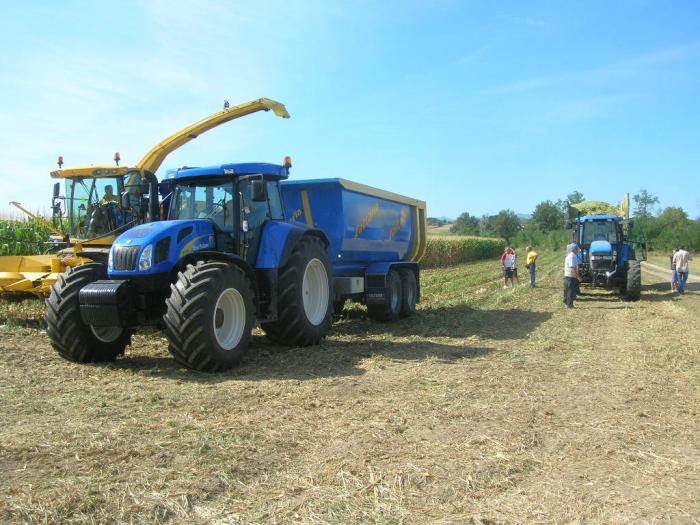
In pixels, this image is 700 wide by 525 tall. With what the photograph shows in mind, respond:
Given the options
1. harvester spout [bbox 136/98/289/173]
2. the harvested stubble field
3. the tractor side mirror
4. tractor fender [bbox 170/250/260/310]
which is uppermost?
harvester spout [bbox 136/98/289/173]

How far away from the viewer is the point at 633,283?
14.7 metres

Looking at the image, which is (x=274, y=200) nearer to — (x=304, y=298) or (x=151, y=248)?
(x=304, y=298)

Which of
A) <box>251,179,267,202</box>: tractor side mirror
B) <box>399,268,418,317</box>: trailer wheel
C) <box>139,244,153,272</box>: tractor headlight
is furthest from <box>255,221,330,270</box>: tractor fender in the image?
<box>399,268,418,317</box>: trailer wheel

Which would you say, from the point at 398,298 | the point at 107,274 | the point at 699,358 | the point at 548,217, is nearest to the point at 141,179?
the point at 107,274

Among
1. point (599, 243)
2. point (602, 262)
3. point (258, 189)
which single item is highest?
point (258, 189)

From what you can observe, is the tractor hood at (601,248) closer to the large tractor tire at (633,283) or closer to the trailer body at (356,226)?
the large tractor tire at (633,283)

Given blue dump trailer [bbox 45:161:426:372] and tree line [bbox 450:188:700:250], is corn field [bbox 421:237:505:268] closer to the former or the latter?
tree line [bbox 450:188:700:250]

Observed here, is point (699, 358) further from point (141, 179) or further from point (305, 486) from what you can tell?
point (141, 179)

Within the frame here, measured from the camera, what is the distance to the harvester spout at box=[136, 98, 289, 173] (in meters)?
13.0

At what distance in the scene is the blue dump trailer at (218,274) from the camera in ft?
20.8

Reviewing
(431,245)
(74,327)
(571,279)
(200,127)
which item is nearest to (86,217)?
(200,127)

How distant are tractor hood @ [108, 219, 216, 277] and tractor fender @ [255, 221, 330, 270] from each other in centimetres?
95

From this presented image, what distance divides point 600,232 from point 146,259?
42.5ft

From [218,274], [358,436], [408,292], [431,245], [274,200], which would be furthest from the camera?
[431,245]
